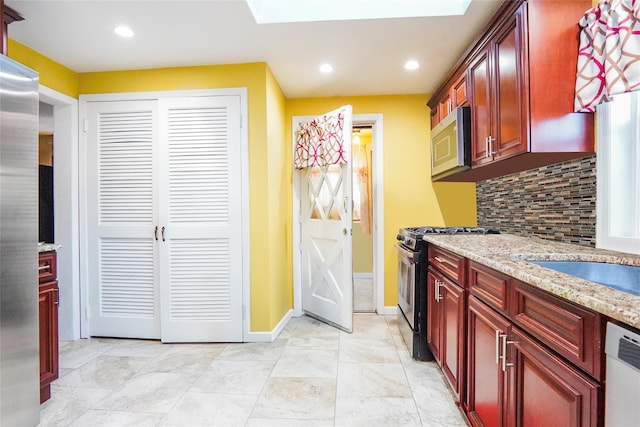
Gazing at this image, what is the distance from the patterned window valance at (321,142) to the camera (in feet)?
9.99

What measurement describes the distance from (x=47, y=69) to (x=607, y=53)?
360cm

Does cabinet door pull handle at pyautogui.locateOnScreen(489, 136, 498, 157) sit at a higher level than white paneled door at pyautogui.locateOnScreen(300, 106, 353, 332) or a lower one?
higher

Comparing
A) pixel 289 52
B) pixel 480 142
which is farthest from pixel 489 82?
pixel 289 52

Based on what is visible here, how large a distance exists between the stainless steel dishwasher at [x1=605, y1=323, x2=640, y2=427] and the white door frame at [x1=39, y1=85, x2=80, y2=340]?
3.47 metres

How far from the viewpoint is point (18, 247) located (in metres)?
1.57

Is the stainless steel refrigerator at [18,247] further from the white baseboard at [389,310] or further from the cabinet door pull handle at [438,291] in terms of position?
the white baseboard at [389,310]

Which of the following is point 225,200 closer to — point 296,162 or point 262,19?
point 296,162

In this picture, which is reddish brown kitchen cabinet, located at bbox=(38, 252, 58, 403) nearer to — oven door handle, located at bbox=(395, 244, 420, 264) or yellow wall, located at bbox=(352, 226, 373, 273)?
oven door handle, located at bbox=(395, 244, 420, 264)

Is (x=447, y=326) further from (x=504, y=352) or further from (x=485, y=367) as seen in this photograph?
(x=504, y=352)

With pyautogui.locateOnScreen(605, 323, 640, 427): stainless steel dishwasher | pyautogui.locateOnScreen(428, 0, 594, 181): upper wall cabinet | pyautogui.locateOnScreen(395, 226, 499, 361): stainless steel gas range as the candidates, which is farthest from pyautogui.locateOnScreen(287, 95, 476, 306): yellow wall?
pyautogui.locateOnScreen(605, 323, 640, 427): stainless steel dishwasher

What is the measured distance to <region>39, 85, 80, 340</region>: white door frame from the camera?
2885 millimetres

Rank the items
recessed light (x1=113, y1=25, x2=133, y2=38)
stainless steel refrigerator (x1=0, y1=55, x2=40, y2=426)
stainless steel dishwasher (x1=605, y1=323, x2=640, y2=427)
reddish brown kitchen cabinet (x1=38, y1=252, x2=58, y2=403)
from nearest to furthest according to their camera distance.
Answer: stainless steel dishwasher (x1=605, y1=323, x2=640, y2=427)
stainless steel refrigerator (x1=0, y1=55, x2=40, y2=426)
reddish brown kitchen cabinet (x1=38, y1=252, x2=58, y2=403)
recessed light (x1=113, y1=25, x2=133, y2=38)

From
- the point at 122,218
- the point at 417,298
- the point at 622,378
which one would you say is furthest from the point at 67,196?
the point at 622,378

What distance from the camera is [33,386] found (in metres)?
1.67
